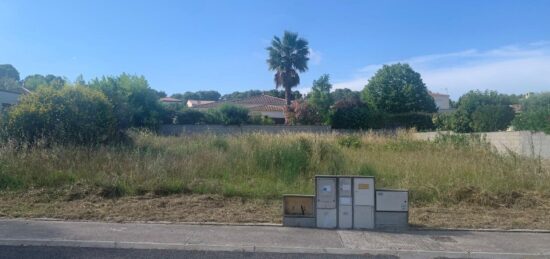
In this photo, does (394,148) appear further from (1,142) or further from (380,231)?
(1,142)

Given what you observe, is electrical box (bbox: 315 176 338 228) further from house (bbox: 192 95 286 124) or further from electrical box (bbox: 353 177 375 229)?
house (bbox: 192 95 286 124)

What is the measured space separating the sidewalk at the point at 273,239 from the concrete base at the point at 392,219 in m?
0.24

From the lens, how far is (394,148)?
20094mm

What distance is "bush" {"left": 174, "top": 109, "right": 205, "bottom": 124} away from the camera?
3800 cm

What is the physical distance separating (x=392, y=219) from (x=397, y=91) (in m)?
49.3

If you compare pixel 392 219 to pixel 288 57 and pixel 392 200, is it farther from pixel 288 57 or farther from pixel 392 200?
pixel 288 57

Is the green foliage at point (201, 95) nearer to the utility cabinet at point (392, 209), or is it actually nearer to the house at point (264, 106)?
the house at point (264, 106)

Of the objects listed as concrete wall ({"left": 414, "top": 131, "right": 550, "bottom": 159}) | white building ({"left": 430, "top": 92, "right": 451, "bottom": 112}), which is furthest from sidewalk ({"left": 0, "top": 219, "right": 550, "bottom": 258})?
white building ({"left": 430, "top": 92, "right": 451, "bottom": 112})

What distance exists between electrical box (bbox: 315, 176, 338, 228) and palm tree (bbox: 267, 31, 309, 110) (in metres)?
42.0

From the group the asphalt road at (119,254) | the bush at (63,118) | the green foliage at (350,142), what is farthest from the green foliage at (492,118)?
the asphalt road at (119,254)

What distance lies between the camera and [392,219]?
8.35m

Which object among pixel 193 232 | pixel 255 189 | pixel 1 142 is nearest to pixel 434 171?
pixel 255 189

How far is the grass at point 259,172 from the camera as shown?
10828mm

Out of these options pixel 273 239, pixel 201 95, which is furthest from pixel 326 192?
pixel 201 95
